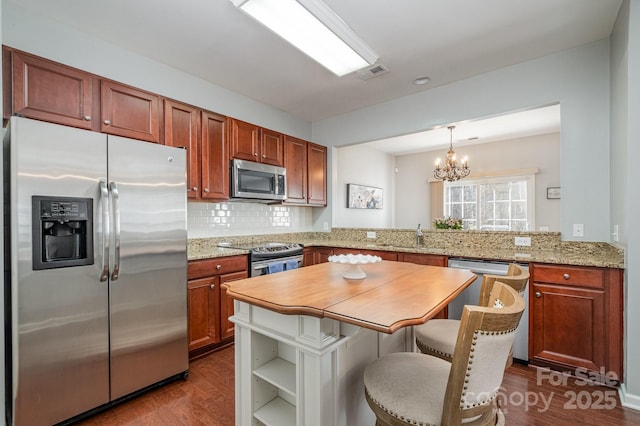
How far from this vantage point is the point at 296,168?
396cm

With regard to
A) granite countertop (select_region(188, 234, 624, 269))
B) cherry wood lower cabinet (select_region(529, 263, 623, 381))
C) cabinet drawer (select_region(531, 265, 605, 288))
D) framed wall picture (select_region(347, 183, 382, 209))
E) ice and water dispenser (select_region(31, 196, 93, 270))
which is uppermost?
framed wall picture (select_region(347, 183, 382, 209))

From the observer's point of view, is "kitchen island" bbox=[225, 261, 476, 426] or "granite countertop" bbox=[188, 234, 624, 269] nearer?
"kitchen island" bbox=[225, 261, 476, 426]

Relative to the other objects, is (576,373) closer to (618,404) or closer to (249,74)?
(618,404)

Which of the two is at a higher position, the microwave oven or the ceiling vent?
the ceiling vent

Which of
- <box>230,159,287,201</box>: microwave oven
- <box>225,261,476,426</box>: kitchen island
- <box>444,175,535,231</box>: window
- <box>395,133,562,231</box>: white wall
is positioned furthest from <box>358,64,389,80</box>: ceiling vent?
<box>444,175,535,231</box>: window

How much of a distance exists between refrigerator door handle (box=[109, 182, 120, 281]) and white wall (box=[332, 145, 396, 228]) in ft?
9.64

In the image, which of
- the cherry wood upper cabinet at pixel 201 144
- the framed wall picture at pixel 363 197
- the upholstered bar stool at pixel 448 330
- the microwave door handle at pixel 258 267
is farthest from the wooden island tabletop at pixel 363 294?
the framed wall picture at pixel 363 197

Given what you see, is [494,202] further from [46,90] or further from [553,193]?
[46,90]

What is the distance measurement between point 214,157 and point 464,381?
279cm

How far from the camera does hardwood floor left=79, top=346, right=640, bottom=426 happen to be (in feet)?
6.01

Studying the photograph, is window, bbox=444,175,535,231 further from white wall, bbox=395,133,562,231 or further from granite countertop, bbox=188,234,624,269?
granite countertop, bbox=188,234,624,269

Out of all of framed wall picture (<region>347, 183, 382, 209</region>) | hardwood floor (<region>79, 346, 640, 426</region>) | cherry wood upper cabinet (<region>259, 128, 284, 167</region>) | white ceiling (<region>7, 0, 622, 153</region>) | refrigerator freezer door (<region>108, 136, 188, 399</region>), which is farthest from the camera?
framed wall picture (<region>347, 183, 382, 209</region>)

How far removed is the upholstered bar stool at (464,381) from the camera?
0.94 meters

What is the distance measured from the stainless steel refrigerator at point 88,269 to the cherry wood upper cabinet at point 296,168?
1692 millimetres
